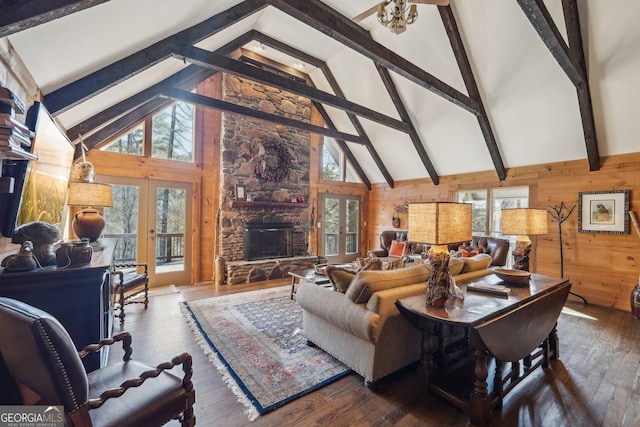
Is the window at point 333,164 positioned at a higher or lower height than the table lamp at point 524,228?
higher

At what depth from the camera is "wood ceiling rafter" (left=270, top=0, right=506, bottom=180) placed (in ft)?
8.38

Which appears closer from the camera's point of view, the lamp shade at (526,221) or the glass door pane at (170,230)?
the lamp shade at (526,221)

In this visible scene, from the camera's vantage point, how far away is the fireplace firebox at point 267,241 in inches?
217

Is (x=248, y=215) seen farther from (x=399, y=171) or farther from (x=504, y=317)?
(x=504, y=317)

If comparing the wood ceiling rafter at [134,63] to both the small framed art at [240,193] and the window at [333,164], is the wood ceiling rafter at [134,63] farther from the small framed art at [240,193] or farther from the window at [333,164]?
the window at [333,164]

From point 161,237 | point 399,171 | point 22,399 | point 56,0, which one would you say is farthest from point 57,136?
point 399,171

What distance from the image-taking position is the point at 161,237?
4.91 metres

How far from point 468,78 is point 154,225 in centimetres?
571

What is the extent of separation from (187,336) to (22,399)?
74.1 inches

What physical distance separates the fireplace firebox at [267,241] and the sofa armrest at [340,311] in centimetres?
315

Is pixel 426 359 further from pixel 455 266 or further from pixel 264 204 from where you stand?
pixel 264 204

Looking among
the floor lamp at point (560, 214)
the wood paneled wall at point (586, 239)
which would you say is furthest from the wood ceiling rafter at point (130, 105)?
the floor lamp at point (560, 214)

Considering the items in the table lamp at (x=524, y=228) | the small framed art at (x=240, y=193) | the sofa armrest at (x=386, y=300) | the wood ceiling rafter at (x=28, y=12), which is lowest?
the sofa armrest at (x=386, y=300)

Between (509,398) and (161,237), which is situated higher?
(161,237)
